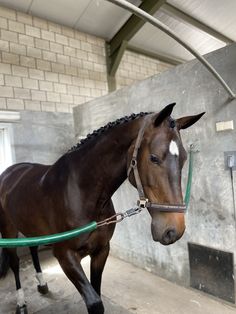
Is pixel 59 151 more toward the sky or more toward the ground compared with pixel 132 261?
more toward the sky

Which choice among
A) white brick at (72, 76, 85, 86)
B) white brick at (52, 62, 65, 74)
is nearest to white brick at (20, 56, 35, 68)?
white brick at (52, 62, 65, 74)

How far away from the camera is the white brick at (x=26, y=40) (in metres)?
3.36

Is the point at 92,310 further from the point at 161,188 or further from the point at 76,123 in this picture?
the point at 76,123

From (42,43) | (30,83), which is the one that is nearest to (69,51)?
(42,43)

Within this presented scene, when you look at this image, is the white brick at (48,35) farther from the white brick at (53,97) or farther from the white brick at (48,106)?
the white brick at (48,106)

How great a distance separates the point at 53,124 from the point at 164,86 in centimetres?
167

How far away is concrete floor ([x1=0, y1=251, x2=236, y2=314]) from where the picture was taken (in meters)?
1.99

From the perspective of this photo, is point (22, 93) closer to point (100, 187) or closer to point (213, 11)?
point (100, 187)

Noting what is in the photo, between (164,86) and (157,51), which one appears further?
(157,51)

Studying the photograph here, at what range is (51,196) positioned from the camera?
156cm

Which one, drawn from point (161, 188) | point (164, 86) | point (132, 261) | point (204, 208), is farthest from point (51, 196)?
point (132, 261)

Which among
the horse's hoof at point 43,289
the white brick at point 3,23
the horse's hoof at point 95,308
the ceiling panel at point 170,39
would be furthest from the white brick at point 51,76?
the horse's hoof at point 95,308

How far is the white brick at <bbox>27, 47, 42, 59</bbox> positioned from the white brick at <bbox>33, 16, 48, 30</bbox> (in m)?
0.33

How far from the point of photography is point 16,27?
3.33m
